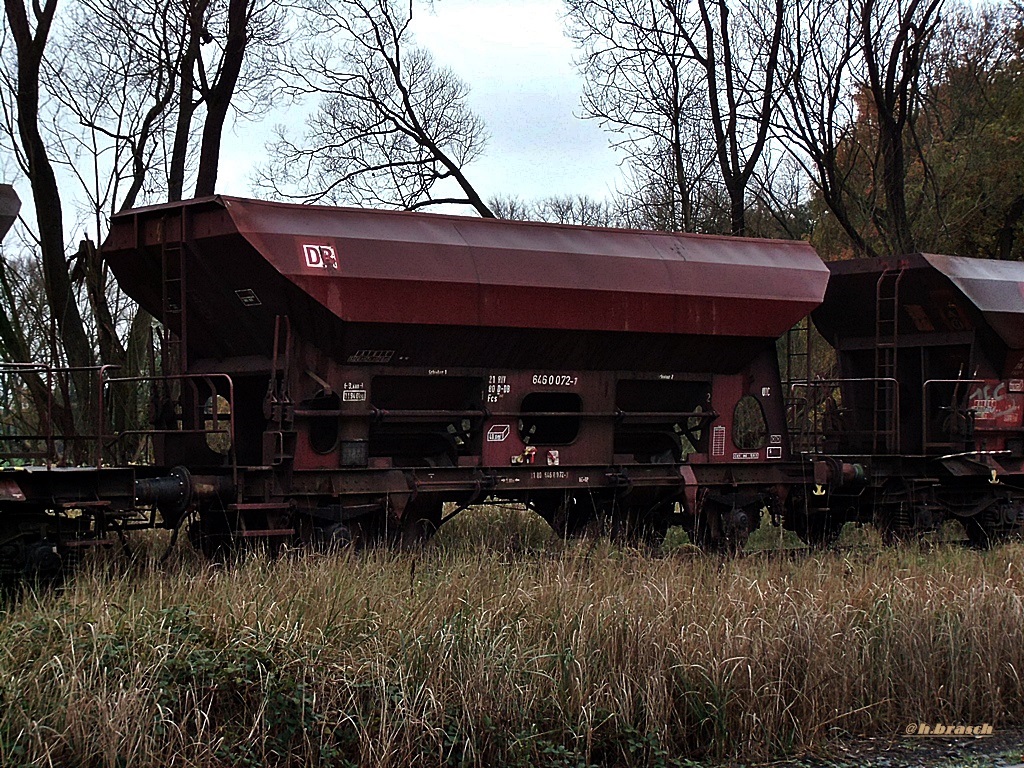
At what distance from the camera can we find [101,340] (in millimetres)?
17312

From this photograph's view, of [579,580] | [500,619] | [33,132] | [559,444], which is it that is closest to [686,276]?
[559,444]

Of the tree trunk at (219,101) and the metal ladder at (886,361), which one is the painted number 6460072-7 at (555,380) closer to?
the metal ladder at (886,361)

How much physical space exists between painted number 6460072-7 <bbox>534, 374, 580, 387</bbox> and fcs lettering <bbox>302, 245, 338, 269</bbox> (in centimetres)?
276

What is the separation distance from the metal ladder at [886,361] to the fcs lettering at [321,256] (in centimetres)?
762

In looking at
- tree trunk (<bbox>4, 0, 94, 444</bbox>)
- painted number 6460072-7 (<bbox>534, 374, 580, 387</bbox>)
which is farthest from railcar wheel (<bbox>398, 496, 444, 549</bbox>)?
tree trunk (<bbox>4, 0, 94, 444</bbox>)

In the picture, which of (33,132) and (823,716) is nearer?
(823,716)

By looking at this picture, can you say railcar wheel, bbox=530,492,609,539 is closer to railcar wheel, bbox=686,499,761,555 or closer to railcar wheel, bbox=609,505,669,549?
railcar wheel, bbox=609,505,669,549

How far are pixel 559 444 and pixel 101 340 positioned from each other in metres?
7.66

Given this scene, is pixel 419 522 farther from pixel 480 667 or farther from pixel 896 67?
pixel 896 67

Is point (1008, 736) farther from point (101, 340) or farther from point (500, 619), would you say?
point (101, 340)

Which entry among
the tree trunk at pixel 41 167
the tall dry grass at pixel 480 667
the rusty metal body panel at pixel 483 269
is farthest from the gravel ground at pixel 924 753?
the tree trunk at pixel 41 167

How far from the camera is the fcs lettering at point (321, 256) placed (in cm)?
1128

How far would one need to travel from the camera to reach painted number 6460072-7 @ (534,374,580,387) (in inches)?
515

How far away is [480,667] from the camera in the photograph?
6938 millimetres
